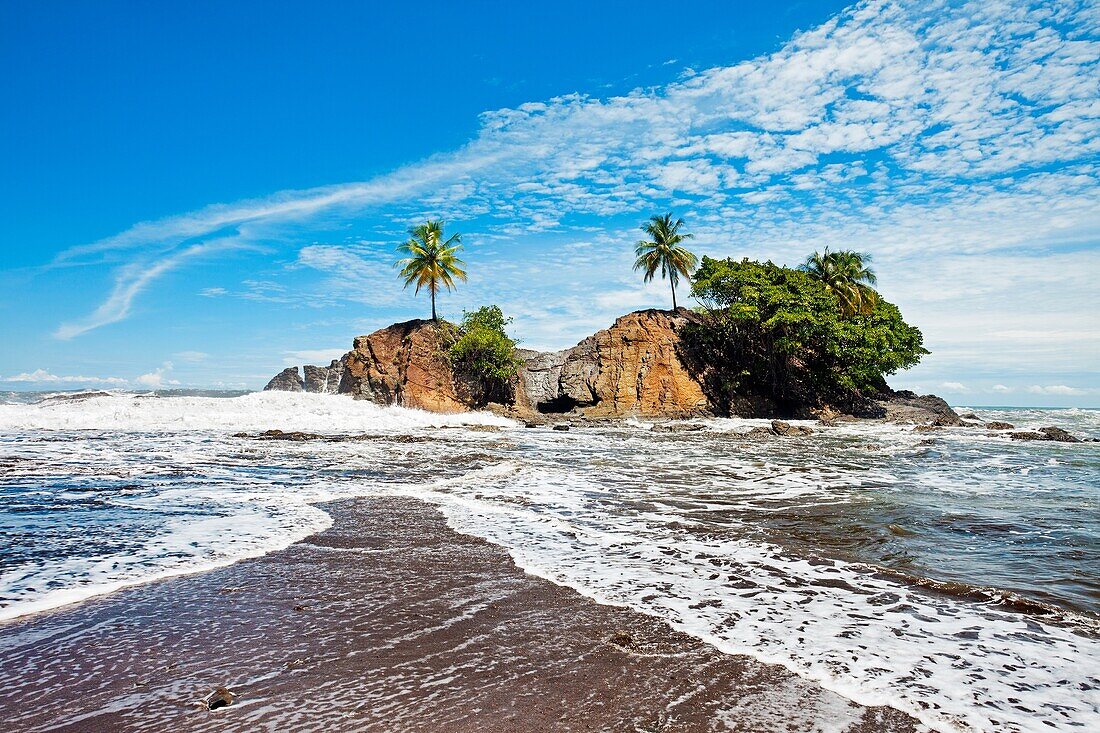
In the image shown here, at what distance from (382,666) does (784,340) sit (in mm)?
31627

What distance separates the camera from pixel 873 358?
30172 millimetres

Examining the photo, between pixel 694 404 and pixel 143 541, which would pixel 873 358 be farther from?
pixel 143 541

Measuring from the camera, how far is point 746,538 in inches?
232

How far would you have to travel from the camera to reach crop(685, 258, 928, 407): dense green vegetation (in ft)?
100

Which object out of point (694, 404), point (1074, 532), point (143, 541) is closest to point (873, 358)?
point (694, 404)

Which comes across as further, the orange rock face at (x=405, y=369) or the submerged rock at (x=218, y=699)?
the orange rock face at (x=405, y=369)

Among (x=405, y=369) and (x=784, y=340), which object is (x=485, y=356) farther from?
(x=784, y=340)

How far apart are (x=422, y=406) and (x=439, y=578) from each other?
2977 cm

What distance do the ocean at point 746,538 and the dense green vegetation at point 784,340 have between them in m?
16.6

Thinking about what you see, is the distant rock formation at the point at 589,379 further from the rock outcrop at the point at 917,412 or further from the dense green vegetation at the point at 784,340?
the dense green vegetation at the point at 784,340

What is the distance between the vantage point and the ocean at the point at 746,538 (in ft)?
10.4

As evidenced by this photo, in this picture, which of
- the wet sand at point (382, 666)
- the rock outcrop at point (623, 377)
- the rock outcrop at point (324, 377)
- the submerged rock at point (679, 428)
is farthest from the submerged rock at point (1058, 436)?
the rock outcrop at point (324, 377)

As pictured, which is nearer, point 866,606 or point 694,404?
point 866,606

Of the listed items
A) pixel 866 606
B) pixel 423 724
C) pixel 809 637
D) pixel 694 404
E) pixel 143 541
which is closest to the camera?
pixel 423 724
